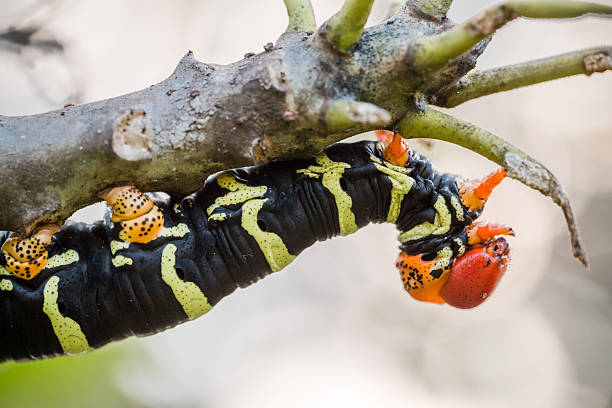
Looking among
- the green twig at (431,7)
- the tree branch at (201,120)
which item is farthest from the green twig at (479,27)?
the green twig at (431,7)

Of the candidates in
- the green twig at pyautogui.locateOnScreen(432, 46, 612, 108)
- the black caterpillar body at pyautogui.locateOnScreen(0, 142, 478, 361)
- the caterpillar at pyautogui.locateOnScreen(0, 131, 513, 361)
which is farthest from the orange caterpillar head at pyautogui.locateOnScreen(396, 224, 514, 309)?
the green twig at pyautogui.locateOnScreen(432, 46, 612, 108)

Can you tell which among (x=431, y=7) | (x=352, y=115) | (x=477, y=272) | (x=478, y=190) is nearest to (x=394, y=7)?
(x=431, y=7)

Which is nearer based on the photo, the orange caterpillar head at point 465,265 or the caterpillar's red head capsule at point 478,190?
the caterpillar's red head capsule at point 478,190

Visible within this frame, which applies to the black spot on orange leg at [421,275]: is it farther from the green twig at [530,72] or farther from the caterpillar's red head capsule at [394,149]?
the green twig at [530,72]

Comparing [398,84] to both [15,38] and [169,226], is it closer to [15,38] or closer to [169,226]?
[169,226]

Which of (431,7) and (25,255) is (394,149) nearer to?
(431,7)

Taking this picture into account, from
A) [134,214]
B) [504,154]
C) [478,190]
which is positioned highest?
[134,214]
